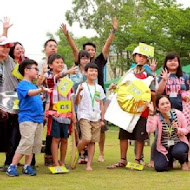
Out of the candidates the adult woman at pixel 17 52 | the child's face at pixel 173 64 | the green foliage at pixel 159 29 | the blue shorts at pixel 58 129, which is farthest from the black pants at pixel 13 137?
the green foliage at pixel 159 29

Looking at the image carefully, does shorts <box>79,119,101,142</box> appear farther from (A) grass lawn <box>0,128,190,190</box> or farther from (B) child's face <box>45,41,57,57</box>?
(B) child's face <box>45,41,57,57</box>

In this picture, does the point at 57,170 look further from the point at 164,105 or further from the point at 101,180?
the point at 164,105

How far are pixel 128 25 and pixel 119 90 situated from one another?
68.8ft

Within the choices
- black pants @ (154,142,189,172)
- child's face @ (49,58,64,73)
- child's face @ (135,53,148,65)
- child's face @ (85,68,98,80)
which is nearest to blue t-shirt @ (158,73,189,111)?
child's face @ (135,53,148,65)

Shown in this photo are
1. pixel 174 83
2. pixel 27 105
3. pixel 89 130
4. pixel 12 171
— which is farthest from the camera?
pixel 174 83

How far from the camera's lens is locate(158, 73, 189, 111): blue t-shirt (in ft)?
22.3

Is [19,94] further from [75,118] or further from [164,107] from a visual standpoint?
[164,107]

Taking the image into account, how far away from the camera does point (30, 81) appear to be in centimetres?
622

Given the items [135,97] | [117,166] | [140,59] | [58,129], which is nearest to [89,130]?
[58,129]

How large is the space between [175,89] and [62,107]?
165cm

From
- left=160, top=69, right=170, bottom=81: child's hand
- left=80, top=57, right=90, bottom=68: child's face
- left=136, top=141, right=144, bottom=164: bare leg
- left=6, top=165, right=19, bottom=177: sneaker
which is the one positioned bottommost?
left=6, top=165, right=19, bottom=177: sneaker

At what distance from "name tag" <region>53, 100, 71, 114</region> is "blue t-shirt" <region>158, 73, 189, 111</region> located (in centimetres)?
143

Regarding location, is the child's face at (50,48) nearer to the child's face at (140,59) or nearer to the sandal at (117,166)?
the child's face at (140,59)

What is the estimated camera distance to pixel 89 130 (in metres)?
6.71
